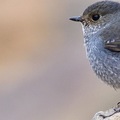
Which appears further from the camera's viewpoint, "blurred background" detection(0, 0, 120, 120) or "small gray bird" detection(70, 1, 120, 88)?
"blurred background" detection(0, 0, 120, 120)

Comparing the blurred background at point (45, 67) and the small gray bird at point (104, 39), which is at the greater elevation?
the blurred background at point (45, 67)

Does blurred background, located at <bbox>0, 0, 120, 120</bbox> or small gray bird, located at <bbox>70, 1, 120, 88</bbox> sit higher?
blurred background, located at <bbox>0, 0, 120, 120</bbox>

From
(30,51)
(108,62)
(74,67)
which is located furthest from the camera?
(30,51)

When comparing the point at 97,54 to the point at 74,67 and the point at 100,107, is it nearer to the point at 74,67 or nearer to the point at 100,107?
the point at 100,107

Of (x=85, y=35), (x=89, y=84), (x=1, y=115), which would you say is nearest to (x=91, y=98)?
(x=89, y=84)

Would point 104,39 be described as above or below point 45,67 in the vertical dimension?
below
